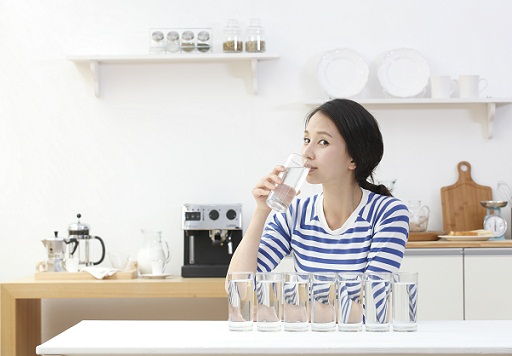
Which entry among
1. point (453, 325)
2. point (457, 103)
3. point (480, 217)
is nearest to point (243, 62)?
point (457, 103)

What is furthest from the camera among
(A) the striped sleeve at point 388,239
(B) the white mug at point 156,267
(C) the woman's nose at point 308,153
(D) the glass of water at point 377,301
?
(B) the white mug at point 156,267

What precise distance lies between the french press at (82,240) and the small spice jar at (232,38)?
3.81 feet

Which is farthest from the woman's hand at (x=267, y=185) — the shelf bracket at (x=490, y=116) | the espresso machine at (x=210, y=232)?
the shelf bracket at (x=490, y=116)

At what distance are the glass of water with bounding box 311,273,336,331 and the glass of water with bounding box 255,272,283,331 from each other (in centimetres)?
8

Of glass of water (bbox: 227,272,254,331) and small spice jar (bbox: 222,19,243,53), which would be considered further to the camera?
small spice jar (bbox: 222,19,243,53)

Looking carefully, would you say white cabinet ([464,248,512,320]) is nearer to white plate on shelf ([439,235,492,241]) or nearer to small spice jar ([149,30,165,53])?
white plate on shelf ([439,235,492,241])

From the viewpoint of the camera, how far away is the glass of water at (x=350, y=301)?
2.06 meters

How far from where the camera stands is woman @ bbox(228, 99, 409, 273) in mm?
2457

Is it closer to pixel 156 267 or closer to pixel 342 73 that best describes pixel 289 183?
pixel 156 267

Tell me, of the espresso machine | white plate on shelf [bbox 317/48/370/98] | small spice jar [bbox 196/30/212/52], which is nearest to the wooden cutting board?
white plate on shelf [bbox 317/48/370/98]

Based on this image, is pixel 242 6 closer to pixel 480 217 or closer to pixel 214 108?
pixel 214 108

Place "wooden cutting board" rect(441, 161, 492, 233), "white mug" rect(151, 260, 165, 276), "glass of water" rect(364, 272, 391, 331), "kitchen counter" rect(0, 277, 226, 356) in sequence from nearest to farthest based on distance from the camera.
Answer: "glass of water" rect(364, 272, 391, 331) → "kitchen counter" rect(0, 277, 226, 356) → "white mug" rect(151, 260, 165, 276) → "wooden cutting board" rect(441, 161, 492, 233)

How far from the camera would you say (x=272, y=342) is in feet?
6.45

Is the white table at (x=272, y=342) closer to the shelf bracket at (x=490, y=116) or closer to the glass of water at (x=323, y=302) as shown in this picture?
the glass of water at (x=323, y=302)
